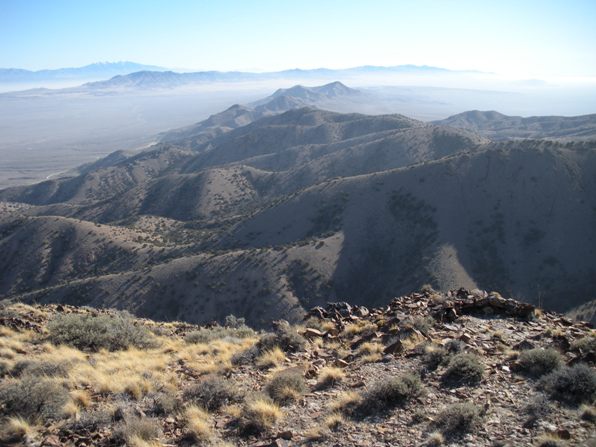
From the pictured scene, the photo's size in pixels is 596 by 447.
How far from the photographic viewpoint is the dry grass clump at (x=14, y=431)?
705cm

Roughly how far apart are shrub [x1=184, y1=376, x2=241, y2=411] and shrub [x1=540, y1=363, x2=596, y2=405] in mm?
5879

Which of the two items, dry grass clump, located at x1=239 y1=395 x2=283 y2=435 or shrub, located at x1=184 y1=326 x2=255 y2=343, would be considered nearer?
dry grass clump, located at x1=239 y1=395 x2=283 y2=435

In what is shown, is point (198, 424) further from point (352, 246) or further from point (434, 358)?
point (352, 246)

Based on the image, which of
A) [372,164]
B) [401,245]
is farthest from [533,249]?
[372,164]

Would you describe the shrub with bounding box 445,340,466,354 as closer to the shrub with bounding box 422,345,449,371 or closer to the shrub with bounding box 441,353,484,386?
the shrub with bounding box 422,345,449,371

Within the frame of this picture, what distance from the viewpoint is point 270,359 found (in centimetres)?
1055

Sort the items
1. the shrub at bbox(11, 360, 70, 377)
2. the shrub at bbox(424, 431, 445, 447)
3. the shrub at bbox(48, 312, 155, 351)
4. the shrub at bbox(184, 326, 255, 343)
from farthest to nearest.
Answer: the shrub at bbox(184, 326, 255, 343)
the shrub at bbox(48, 312, 155, 351)
the shrub at bbox(11, 360, 70, 377)
the shrub at bbox(424, 431, 445, 447)

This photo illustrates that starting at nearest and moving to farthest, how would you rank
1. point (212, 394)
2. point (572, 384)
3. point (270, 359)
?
point (572, 384), point (212, 394), point (270, 359)

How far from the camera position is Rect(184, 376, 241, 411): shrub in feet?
27.4

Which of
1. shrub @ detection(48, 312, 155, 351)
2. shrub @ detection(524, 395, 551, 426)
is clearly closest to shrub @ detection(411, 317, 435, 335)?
shrub @ detection(524, 395, 551, 426)

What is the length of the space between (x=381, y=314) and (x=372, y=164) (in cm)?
9318

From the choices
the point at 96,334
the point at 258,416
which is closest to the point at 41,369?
the point at 96,334

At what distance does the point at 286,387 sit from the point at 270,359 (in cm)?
204

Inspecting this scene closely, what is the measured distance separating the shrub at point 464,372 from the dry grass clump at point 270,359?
3.86m
